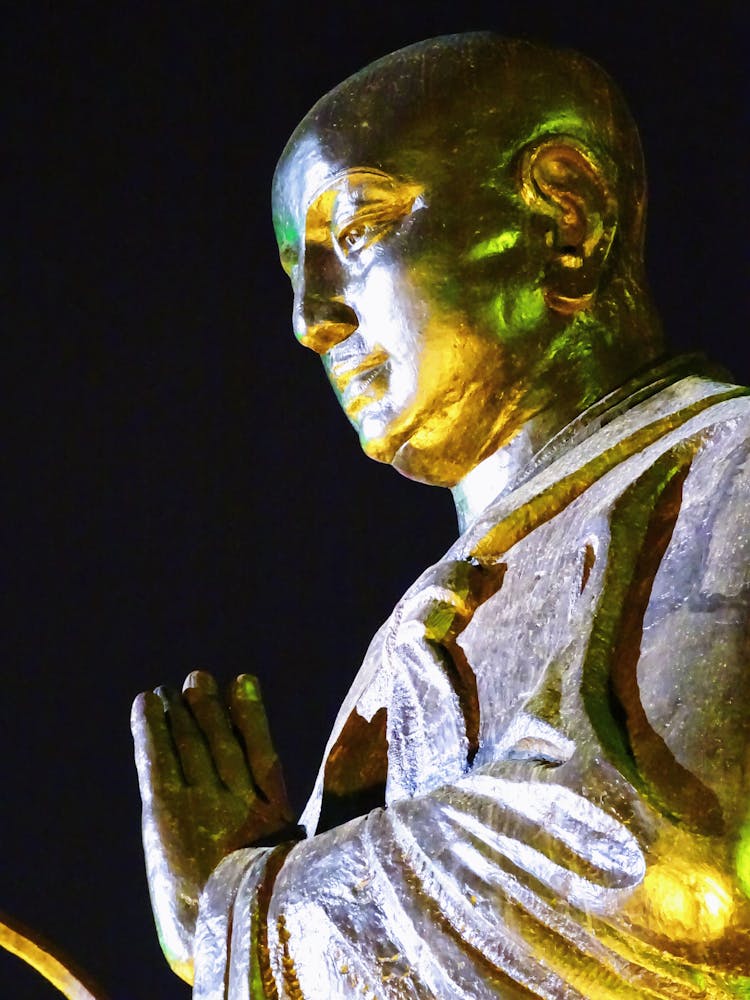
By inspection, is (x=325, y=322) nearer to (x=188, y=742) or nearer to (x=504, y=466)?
(x=504, y=466)

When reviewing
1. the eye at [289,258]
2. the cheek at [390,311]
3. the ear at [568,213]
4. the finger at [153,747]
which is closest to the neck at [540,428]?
the ear at [568,213]

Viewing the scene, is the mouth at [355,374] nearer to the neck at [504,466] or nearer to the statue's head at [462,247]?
the statue's head at [462,247]

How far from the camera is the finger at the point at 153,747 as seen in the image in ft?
9.70

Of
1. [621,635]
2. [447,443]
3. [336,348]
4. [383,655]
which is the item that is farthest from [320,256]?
[621,635]

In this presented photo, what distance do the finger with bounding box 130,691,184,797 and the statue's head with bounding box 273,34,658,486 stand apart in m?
0.58

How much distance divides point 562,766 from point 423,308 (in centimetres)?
100

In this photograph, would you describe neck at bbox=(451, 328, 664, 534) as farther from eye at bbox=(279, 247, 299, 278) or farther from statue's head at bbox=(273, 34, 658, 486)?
eye at bbox=(279, 247, 299, 278)

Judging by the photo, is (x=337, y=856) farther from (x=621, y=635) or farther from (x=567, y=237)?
(x=567, y=237)

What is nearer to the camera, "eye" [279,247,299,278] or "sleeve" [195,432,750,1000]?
"sleeve" [195,432,750,1000]

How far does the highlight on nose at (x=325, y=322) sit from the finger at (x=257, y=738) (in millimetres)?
601

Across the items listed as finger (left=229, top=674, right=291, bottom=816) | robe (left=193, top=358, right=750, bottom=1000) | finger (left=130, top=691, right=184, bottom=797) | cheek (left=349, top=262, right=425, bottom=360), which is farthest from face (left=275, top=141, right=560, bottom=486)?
finger (left=130, top=691, right=184, bottom=797)

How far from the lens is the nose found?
3.13 m

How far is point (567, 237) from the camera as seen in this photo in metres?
3.13

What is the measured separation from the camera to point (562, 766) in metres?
2.27
